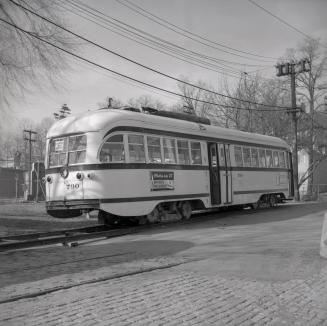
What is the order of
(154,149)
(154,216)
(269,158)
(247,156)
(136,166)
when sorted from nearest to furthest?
(136,166), (154,149), (154,216), (247,156), (269,158)

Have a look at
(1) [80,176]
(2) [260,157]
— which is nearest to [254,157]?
(2) [260,157]

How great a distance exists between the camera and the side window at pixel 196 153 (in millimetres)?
15252

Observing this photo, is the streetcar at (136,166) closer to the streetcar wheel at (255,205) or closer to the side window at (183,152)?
the side window at (183,152)

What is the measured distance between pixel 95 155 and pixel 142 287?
22.4ft

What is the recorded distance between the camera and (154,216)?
13.8m

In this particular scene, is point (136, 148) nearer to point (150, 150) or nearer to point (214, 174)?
point (150, 150)

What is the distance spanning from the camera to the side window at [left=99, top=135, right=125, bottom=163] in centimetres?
1254

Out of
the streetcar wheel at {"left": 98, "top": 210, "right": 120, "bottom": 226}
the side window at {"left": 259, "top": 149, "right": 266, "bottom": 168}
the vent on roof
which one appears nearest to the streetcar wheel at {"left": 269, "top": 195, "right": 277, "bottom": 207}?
the side window at {"left": 259, "top": 149, "right": 266, "bottom": 168}

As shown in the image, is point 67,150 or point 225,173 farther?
point 225,173

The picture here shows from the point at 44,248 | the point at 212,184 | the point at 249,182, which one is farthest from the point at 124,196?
the point at 249,182

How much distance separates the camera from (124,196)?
12570 mm

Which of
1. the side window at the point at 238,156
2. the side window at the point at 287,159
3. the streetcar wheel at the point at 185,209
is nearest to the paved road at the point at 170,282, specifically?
the streetcar wheel at the point at 185,209

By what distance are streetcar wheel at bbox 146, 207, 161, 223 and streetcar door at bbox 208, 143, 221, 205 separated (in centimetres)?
273

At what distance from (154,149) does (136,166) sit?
0.97 metres
